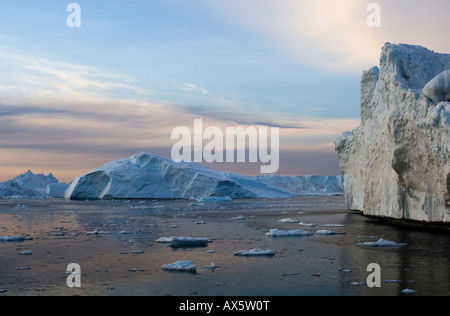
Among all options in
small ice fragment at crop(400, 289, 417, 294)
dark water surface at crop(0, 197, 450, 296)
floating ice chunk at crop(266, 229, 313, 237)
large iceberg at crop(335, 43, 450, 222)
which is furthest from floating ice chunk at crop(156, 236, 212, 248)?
large iceberg at crop(335, 43, 450, 222)

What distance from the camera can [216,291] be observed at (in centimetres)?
787

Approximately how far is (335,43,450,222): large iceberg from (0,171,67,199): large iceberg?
71.4m

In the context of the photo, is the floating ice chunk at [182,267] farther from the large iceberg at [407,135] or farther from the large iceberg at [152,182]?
the large iceberg at [152,182]

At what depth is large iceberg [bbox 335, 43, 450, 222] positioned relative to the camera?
1489 cm

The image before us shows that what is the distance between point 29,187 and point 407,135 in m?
84.8

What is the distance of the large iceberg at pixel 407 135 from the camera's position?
1489cm

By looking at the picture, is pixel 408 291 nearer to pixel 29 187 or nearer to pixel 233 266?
pixel 233 266

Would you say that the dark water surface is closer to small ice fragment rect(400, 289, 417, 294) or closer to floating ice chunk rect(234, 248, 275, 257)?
small ice fragment rect(400, 289, 417, 294)

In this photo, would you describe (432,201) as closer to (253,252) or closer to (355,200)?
(253,252)

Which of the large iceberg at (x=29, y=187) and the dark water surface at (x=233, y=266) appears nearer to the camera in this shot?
the dark water surface at (x=233, y=266)

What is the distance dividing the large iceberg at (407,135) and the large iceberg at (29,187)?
7138 cm

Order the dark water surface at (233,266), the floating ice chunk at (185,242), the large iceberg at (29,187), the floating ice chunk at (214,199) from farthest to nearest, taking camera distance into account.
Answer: the large iceberg at (29,187) → the floating ice chunk at (214,199) → the floating ice chunk at (185,242) → the dark water surface at (233,266)

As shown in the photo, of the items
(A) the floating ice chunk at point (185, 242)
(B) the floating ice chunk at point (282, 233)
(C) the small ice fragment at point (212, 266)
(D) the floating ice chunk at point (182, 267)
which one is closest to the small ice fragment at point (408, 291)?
(C) the small ice fragment at point (212, 266)

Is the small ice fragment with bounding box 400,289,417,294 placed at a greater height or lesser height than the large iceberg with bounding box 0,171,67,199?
greater
